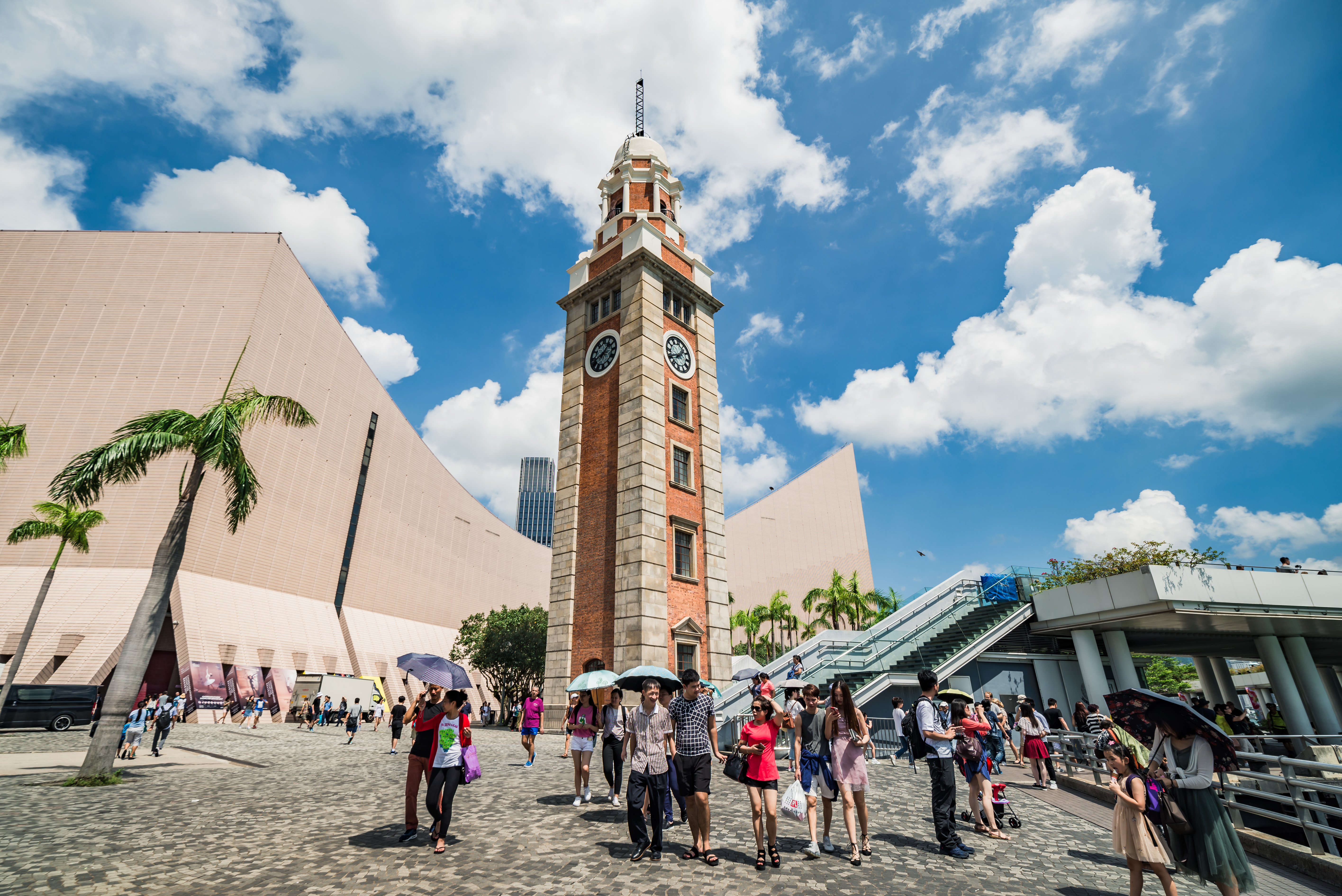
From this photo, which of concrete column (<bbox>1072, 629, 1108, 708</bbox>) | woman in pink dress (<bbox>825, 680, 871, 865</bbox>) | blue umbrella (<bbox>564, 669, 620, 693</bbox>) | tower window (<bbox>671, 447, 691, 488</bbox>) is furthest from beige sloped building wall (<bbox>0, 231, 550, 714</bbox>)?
concrete column (<bbox>1072, 629, 1108, 708</bbox>)

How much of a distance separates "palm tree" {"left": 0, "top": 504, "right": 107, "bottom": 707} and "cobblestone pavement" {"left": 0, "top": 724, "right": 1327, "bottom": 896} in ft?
39.5

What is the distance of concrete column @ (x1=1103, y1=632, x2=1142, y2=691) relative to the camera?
1945 centimetres

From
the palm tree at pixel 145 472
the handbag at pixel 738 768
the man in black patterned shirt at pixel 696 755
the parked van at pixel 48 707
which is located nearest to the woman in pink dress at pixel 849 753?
the handbag at pixel 738 768

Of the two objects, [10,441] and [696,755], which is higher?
[10,441]

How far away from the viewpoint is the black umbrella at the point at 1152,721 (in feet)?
14.8

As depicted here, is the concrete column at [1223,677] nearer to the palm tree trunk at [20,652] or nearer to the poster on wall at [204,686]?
the palm tree trunk at [20,652]

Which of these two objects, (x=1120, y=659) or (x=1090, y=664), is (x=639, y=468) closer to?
(x=1090, y=664)

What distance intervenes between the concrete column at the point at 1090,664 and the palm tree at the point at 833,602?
27.8 metres

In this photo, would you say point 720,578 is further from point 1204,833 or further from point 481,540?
point 481,540

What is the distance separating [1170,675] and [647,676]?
90191 mm

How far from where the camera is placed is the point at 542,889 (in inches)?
196

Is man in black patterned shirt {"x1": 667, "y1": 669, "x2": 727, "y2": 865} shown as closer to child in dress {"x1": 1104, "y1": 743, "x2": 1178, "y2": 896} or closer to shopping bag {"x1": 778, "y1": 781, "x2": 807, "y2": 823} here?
shopping bag {"x1": 778, "y1": 781, "x2": 807, "y2": 823}

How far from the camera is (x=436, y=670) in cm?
673

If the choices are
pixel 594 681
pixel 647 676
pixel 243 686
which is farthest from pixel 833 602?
pixel 647 676
